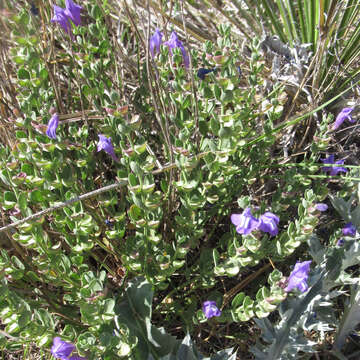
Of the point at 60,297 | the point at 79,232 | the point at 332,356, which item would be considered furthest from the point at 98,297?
the point at 332,356

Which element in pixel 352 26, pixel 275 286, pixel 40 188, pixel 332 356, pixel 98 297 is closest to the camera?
pixel 98 297

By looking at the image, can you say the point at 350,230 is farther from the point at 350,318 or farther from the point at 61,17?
the point at 61,17

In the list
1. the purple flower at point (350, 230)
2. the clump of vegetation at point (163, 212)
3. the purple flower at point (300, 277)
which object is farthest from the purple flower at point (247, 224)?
the purple flower at point (350, 230)

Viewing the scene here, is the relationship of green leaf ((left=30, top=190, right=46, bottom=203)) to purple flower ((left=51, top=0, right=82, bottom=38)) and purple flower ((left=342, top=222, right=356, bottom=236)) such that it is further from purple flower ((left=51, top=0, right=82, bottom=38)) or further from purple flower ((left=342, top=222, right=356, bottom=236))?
purple flower ((left=342, top=222, right=356, bottom=236))

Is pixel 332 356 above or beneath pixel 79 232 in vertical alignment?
beneath

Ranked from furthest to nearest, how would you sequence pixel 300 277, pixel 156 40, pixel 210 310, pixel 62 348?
1. pixel 156 40
2. pixel 210 310
3. pixel 300 277
4. pixel 62 348

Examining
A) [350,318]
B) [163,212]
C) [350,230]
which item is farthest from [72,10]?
[350,318]

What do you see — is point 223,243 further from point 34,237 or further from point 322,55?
point 322,55

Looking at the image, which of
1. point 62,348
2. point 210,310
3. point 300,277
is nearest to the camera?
point 62,348

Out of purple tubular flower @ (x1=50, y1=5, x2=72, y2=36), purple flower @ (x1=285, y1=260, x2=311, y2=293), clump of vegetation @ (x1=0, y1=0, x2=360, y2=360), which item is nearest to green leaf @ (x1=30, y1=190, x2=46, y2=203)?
clump of vegetation @ (x1=0, y1=0, x2=360, y2=360)
